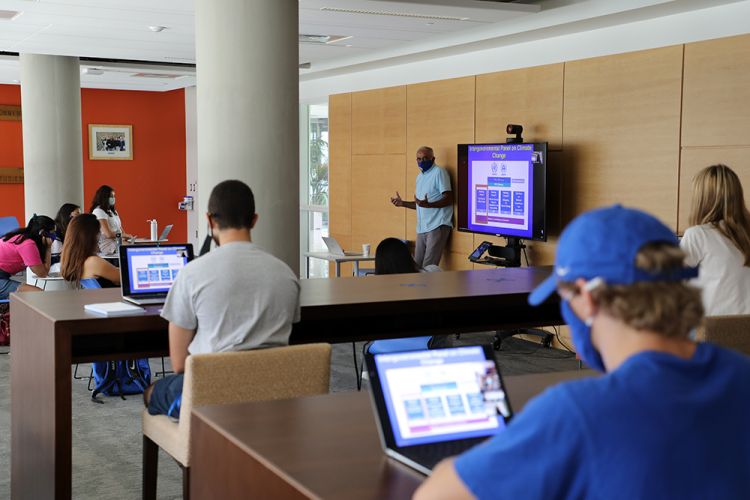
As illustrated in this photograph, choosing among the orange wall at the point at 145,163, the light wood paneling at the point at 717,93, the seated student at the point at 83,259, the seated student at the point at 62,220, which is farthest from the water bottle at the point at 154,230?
Answer: the orange wall at the point at 145,163

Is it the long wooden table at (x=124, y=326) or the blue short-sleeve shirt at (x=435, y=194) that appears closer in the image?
the long wooden table at (x=124, y=326)

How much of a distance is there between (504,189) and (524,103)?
757mm

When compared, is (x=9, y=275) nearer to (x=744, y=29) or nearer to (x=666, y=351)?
(x=744, y=29)

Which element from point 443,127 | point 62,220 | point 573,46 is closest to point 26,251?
point 62,220

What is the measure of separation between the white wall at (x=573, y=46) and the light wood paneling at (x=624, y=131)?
13cm

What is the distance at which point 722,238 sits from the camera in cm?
402

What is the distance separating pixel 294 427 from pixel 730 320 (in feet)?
7.30

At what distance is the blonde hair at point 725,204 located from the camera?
13.1 feet

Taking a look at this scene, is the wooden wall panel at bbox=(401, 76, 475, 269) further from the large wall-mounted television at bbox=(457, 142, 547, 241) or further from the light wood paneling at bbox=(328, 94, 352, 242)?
the light wood paneling at bbox=(328, 94, 352, 242)

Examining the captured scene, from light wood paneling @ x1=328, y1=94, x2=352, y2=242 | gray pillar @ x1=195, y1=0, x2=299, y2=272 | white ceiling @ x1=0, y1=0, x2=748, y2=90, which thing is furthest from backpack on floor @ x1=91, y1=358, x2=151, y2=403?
light wood paneling @ x1=328, y1=94, x2=352, y2=242

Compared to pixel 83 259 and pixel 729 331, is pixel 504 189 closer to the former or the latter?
pixel 83 259

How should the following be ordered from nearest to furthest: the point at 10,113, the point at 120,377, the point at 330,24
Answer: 1. the point at 120,377
2. the point at 330,24
3. the point at 10,113

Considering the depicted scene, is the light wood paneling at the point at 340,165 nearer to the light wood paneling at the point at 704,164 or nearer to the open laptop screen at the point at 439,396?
the light wood paneling at the point at 704,164

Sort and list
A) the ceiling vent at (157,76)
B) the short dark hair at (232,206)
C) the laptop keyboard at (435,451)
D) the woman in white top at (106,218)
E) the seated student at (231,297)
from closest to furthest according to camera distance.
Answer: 1. the laptop keyboard at (435,451)
2. the seated student at (231,297)
3. the short dark hair at (232,206)
4. the woman in white top at (106,218)
5. the ceiling vent at (157,76)
